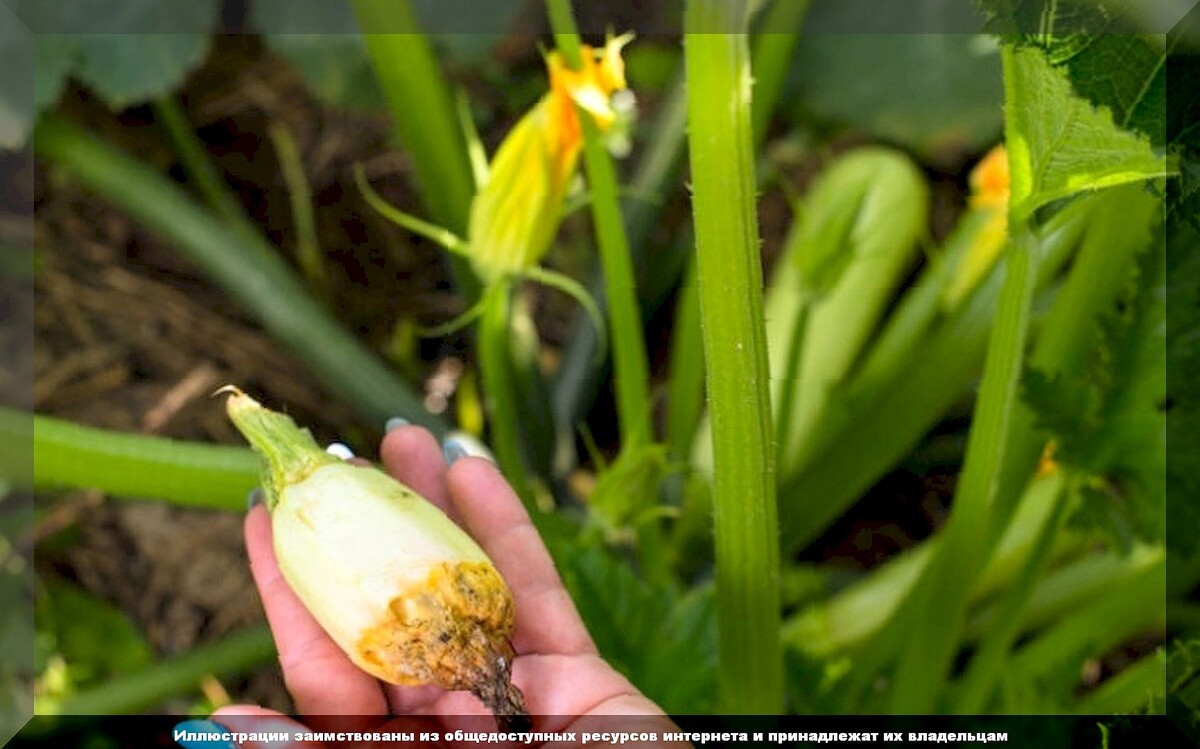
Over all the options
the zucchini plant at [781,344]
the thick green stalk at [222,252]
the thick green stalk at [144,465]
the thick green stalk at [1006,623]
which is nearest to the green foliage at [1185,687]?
the zucchini plant at [781,344]

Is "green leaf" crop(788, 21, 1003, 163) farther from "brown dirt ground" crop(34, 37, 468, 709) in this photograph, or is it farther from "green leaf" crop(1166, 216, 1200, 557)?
"green leaf" crop(1166, 216, 1200, 557)

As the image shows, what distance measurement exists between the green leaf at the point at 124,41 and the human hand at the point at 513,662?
2.27 ft

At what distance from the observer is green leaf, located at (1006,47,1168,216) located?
72 cm

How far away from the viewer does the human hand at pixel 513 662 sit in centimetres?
81

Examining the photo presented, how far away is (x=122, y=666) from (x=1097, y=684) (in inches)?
37.5

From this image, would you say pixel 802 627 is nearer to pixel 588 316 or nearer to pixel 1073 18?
pixel 588 316

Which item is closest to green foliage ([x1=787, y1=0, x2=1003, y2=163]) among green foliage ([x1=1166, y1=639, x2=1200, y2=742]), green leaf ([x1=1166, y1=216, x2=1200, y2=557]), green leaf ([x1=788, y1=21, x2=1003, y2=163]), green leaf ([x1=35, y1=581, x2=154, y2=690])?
green leaf ([x1=788, y1=21, x2=1003, y2=163])

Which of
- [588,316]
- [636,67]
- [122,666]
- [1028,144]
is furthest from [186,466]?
[636,67]

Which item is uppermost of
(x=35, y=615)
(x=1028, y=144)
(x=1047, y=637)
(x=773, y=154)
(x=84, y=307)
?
(x=773, y=154)

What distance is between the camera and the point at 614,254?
1.08 m

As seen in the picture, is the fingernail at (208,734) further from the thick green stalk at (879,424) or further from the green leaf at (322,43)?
the green leaf at (322,43)

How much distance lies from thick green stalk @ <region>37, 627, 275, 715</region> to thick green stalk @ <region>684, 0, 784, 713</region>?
0.55 m

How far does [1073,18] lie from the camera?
70 centimetres

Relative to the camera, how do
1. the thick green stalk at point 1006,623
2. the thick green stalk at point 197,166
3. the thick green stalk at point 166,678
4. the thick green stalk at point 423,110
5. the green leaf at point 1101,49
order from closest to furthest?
the green leaf at point 1101,49, the thick green stalk at point 1006,623, the thick green stalk at point 423,110, the thick green stalk at point 166,678, the thick green stalk at point 197,166
